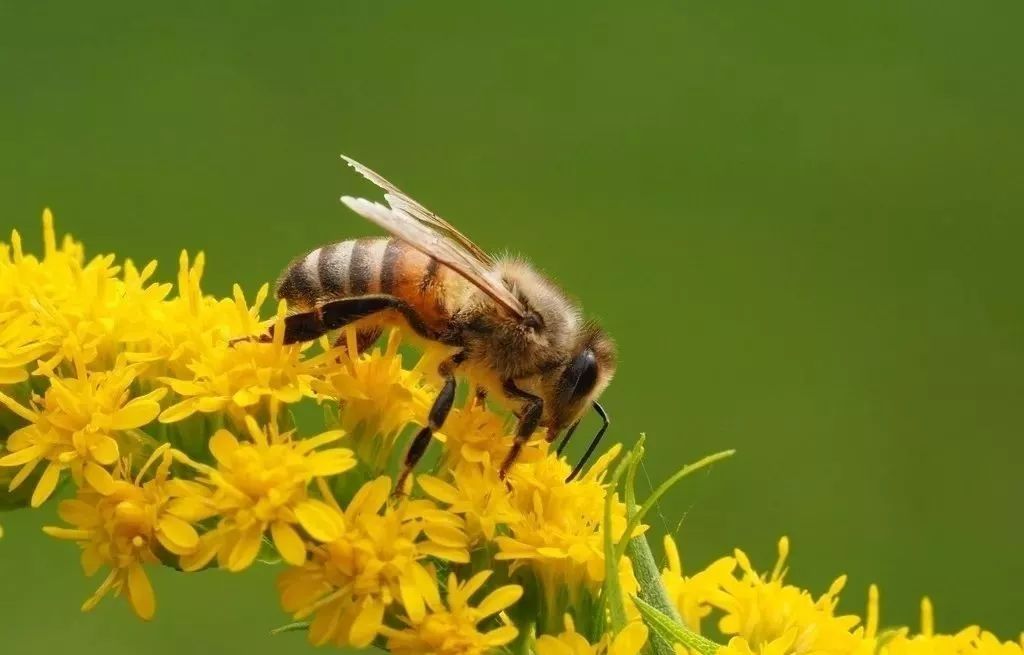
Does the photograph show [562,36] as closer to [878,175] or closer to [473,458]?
[878,175]

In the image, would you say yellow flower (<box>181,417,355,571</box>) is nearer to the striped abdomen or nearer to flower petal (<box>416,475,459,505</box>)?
flower petal (<box>416,475,459,505</box>)

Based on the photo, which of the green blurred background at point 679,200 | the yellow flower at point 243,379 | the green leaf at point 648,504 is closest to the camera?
the green leaf at point 648,504

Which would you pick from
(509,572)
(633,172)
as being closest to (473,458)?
(509,572)

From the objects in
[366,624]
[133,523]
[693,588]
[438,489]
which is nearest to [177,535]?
[133,523]

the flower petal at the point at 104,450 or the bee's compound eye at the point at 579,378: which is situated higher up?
the bee's compound eye at the point at 579,378

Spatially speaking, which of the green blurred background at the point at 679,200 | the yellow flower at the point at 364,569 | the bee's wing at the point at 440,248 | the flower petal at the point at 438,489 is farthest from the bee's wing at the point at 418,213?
the green blurred background at the point at 679,200

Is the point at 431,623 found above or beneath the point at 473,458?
beneath

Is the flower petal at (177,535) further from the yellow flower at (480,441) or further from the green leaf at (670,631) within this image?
the green leaf at (670,631)

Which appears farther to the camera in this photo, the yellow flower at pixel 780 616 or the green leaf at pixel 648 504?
the yellow flower at pixel 780 616
